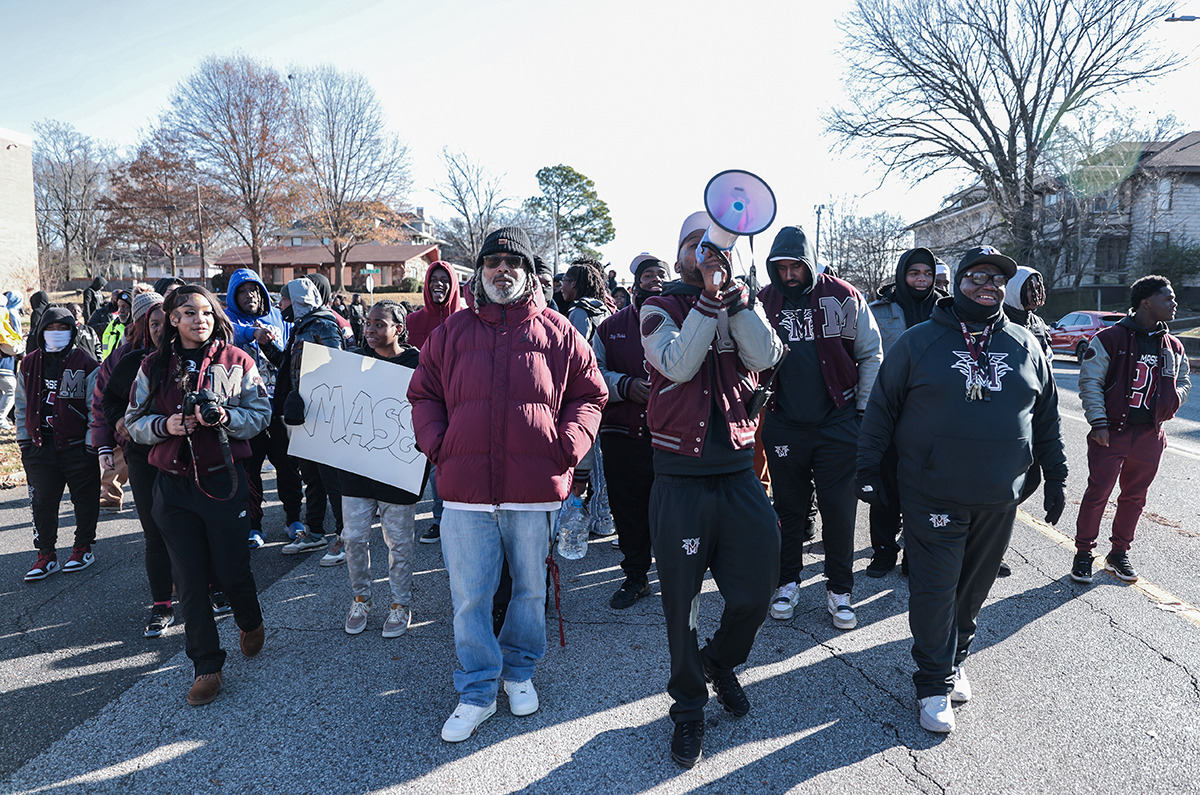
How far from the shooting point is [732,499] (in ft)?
9.65

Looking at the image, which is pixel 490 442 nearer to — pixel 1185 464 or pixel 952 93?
pixel 1185 464

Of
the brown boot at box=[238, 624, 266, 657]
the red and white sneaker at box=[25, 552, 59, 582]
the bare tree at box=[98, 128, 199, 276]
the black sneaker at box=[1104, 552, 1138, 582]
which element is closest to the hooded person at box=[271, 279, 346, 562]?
the brown boot at box=[238, 624, 266, 657]

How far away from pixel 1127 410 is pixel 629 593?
11.9 feet

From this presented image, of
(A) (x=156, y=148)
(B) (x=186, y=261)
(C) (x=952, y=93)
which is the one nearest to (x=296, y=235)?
(B) (x=186, y=261)

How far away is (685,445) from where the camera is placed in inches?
115

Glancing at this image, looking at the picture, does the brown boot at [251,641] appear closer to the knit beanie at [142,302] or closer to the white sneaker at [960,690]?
the knit beanie at [142,302]

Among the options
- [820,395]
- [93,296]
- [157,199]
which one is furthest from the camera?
[157,199]

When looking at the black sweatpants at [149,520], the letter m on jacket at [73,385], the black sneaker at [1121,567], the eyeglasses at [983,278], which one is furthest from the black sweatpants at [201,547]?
the black sneaker at [1121,567]

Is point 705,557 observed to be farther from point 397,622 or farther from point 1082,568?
point 1082,568

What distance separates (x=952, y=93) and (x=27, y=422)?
35.2m

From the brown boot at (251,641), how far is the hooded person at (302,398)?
99 cm

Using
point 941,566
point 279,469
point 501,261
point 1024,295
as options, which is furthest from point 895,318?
point 279,469

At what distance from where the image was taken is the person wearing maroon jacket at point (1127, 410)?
4.62m

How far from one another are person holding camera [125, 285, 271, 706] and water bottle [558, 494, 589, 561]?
1.88m
